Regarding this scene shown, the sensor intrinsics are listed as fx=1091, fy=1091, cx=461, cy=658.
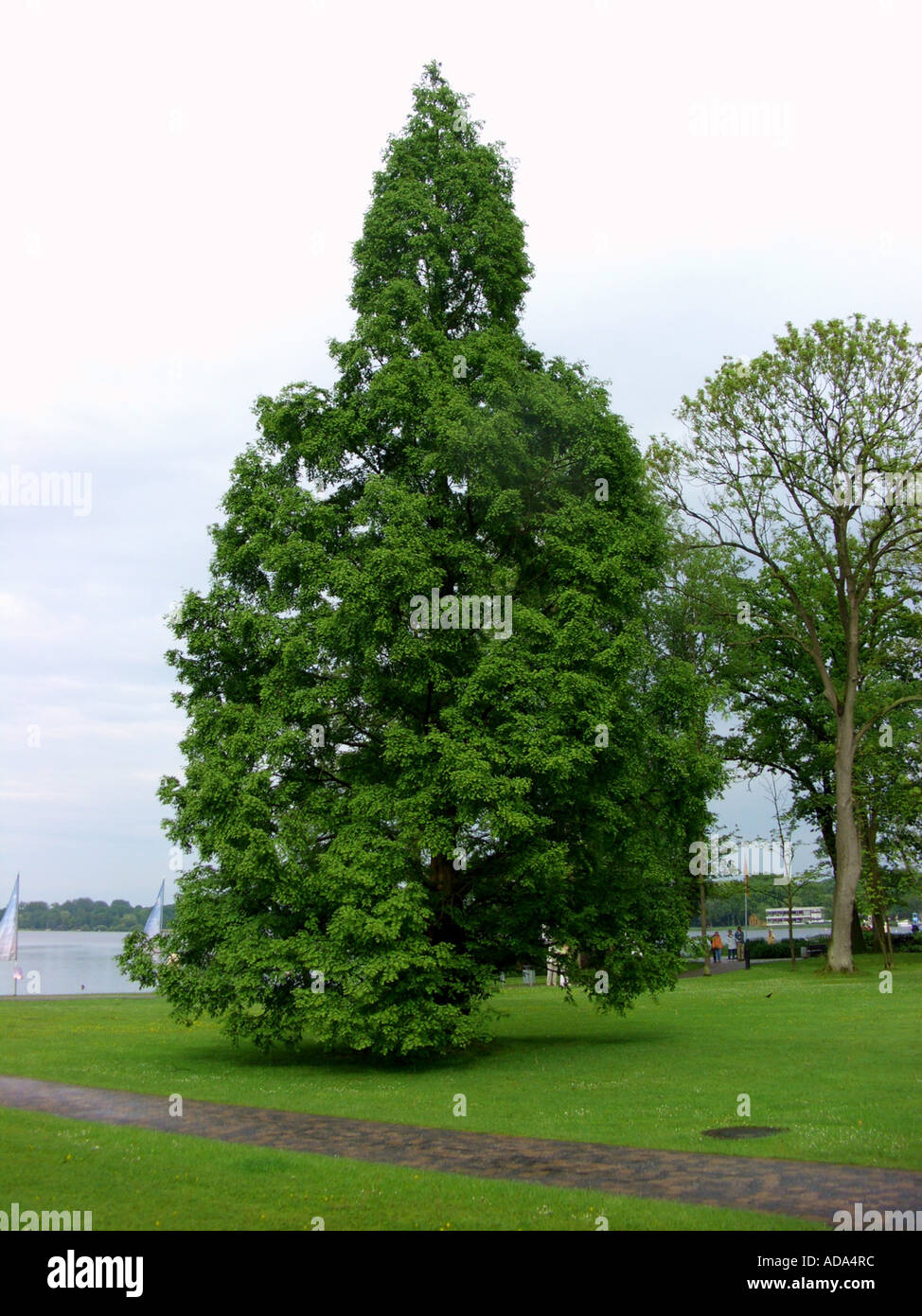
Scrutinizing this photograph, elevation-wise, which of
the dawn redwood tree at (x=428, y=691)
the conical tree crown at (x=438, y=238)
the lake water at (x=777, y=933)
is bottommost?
the lake water at (x=777, y=933)

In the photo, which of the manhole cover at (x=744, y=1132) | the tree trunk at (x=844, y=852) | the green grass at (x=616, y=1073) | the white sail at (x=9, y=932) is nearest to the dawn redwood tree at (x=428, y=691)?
the green grass at (x=616, y=1073)

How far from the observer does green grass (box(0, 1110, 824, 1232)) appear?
29.6 ft

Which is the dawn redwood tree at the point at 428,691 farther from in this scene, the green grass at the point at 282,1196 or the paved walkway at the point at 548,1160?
the green grass at the point at 282,1196

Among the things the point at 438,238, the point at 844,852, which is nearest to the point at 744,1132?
the point at 438,238

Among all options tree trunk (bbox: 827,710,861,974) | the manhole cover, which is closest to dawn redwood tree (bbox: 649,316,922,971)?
tree trunk (bbox: 827,710,861,974)

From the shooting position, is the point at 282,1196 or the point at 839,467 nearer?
the point at 282,1196

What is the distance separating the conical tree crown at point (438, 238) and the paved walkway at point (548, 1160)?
15.5 metres

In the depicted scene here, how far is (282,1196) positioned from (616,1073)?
31.8ft

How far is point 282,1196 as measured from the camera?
397 inches

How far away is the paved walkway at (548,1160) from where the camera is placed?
984 cm

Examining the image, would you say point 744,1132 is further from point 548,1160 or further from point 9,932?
point 9,932

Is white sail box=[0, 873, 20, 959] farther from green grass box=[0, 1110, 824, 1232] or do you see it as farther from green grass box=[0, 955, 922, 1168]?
green grass box=[0, 1110, 824, 1232]

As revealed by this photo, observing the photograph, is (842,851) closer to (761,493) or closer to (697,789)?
(761,493)
